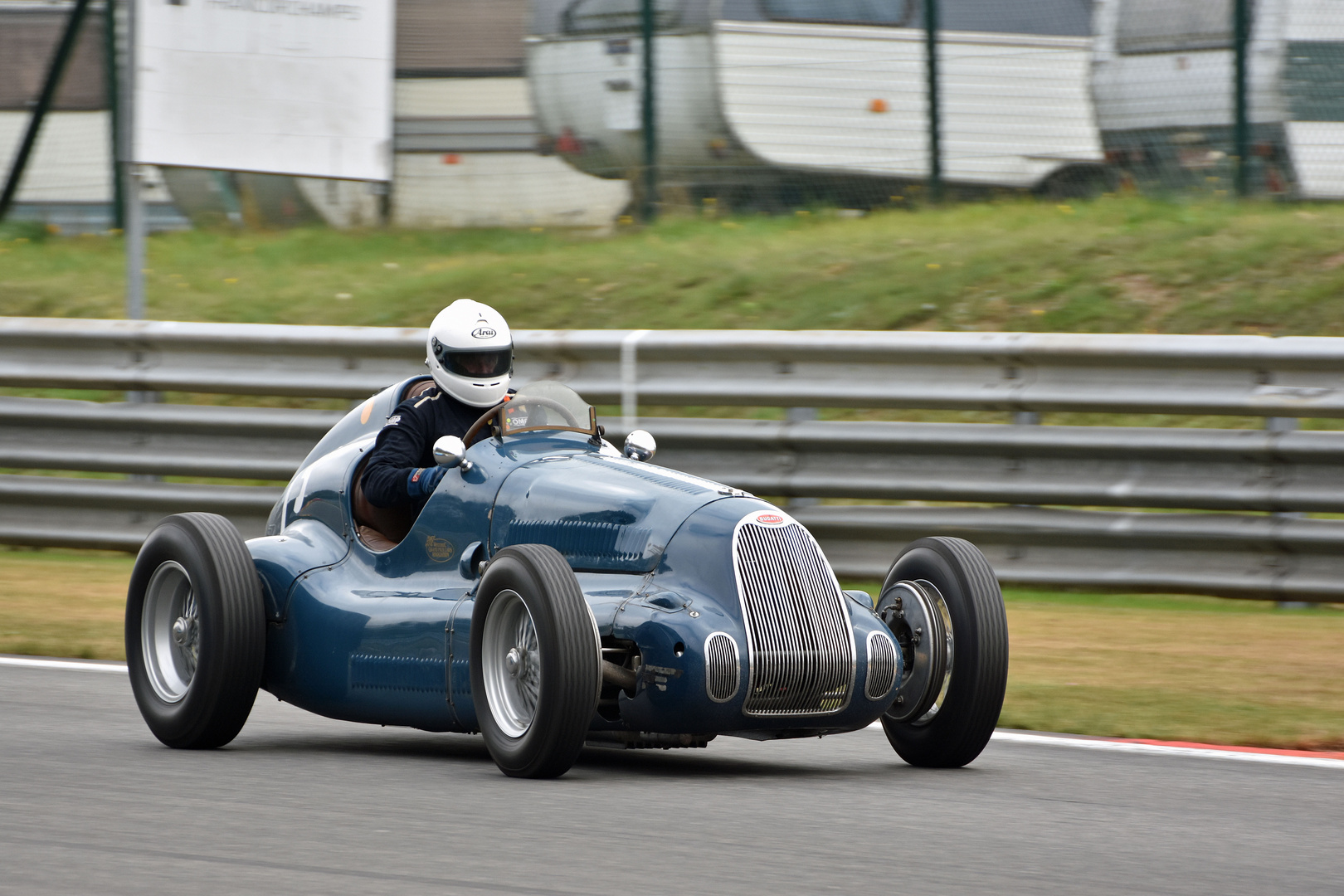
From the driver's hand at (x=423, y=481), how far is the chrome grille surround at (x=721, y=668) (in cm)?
135

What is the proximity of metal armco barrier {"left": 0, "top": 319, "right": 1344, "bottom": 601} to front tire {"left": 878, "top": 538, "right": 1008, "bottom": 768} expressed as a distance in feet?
10.9

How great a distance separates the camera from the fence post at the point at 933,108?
503 inches

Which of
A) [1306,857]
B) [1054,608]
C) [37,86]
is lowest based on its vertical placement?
[1054,608]

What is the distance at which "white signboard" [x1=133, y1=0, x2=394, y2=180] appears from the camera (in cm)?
1250

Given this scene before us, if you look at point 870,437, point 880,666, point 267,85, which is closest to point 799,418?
point 870,437

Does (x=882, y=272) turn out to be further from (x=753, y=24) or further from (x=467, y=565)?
(x=467, y=565)

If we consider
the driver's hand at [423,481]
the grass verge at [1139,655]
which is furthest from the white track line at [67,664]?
the driver's hand at [423,481]

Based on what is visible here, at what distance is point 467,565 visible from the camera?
20.8ft

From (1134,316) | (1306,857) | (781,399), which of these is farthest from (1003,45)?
(1306,857)

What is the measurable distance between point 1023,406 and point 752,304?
2.98m

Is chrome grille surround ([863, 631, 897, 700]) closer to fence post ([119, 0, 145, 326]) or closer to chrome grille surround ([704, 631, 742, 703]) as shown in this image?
chrome grille surround ([704, 631, 742, 703])

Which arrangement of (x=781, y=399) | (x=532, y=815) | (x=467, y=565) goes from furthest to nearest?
(x=781, y=399) < (x=467, y=565) < (x=532, y=815)

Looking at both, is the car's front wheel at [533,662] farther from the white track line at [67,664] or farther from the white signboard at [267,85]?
the white signboard at [267,85]

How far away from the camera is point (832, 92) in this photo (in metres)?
13.3
